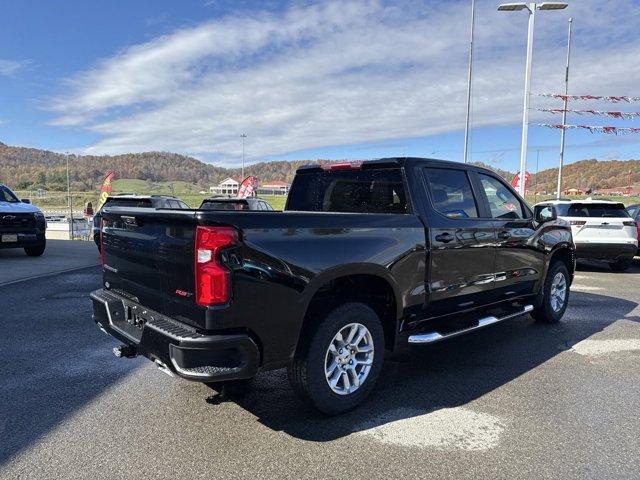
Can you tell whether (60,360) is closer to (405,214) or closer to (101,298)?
(101,298)

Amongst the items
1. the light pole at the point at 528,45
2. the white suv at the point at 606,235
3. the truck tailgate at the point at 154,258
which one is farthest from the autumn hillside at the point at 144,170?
the truck tailgate at the point at 154,258

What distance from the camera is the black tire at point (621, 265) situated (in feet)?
37.4

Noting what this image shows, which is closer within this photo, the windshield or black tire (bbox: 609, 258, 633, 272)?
black tire (bbox: 609, 258, 633, 272)

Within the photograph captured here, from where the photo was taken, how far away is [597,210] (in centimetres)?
1100

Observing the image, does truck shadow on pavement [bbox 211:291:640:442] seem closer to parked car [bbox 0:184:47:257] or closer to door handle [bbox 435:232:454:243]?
door handle [bbox 435:232:454:243]

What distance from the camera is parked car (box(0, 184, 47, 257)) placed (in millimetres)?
11562

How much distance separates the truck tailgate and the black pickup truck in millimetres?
13

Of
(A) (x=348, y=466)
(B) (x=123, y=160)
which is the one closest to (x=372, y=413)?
(A) (x=348, y=466)

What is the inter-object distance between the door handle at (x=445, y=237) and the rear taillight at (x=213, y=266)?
78.9 inches

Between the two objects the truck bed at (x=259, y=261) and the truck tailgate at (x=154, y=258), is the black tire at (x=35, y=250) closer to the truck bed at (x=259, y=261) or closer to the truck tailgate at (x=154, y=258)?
the truck tailgate at (x=154, y=258)

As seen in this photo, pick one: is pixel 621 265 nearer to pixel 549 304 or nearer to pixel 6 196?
pixel 549 304

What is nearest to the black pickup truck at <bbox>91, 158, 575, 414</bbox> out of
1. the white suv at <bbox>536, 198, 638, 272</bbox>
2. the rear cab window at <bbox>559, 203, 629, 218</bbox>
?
the white suv at <bbox>536, 198, 638, 272</bbox>

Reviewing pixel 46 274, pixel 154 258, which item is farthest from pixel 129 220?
pixel 46 274

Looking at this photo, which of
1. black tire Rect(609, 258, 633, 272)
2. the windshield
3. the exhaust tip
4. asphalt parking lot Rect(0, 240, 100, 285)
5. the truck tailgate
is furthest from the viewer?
the windshield
